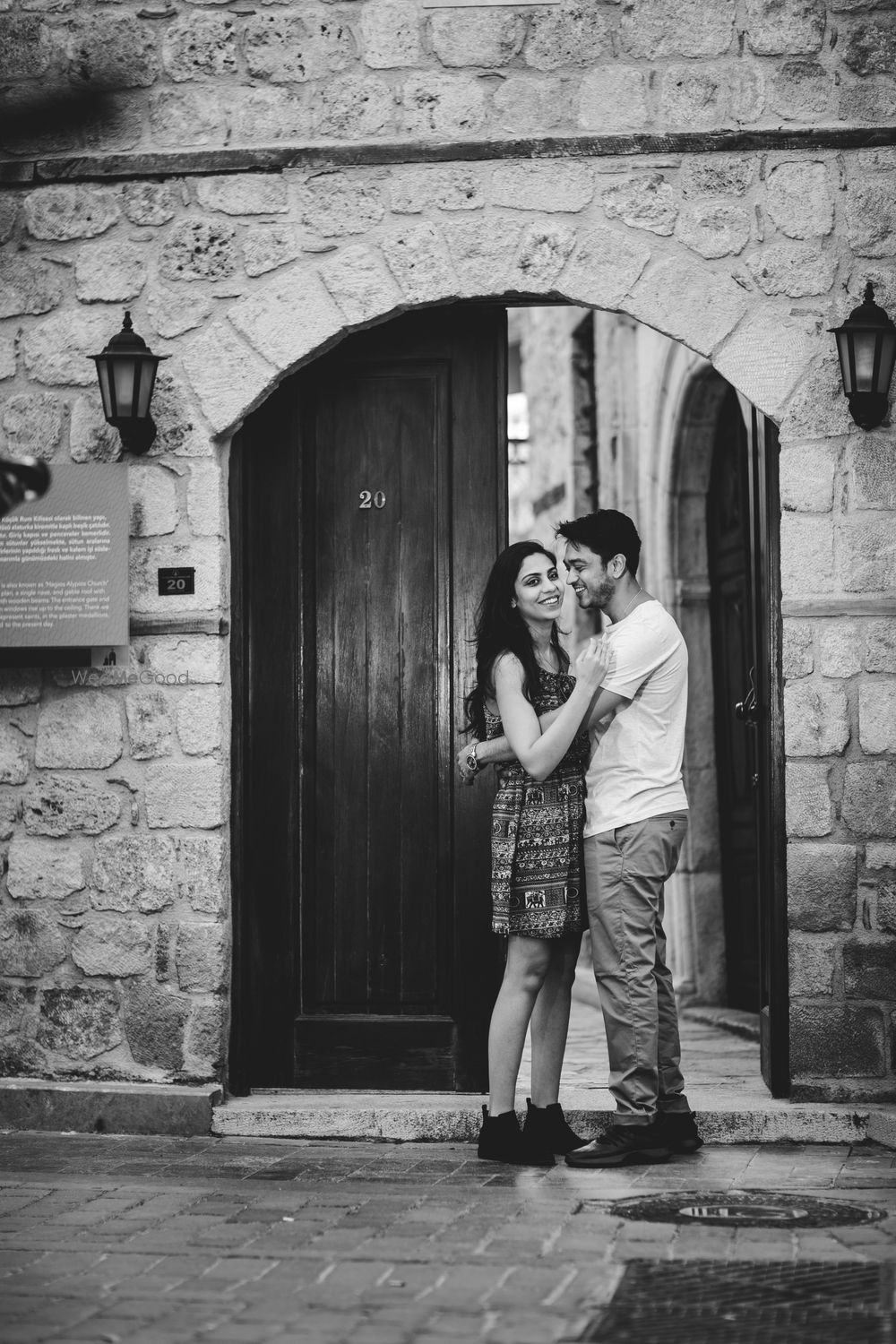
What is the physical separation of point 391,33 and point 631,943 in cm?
309

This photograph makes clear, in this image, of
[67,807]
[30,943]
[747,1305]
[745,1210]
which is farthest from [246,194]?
[747,1305]

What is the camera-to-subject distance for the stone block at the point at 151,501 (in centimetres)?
552

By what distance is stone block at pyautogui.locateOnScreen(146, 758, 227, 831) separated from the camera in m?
5.43

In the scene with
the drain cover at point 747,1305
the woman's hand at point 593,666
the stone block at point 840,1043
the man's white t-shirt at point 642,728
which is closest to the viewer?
the drain cover at point 747,1305

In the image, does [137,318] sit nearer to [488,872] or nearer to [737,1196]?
[488,872]

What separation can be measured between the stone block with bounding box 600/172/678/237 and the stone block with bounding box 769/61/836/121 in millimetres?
455

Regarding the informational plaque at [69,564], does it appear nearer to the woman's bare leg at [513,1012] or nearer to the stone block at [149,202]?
the stone block at [149,202]

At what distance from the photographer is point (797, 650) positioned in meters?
5.24

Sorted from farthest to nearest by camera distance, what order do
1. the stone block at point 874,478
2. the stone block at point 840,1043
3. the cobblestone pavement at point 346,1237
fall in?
the stone block at point 874,478
the stone block at point 840,1043
the cobblestone pavement at point 346,1237

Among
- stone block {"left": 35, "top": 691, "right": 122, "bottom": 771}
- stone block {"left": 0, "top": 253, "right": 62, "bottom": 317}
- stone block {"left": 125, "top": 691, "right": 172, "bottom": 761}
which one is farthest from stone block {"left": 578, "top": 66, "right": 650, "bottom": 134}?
stone block {"left": 35, "top": 691, "right": 122, "bottom": 771}

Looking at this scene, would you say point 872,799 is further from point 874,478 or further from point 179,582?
point 179,582

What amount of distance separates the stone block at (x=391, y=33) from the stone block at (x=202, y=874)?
2.63 m

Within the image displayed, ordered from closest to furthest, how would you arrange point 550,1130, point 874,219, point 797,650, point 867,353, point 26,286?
point 550,1130, point 867,353, point 797,650, point 874,219, point 26,286

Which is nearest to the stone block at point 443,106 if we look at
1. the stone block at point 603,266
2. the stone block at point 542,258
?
the stone block at point 542,258
